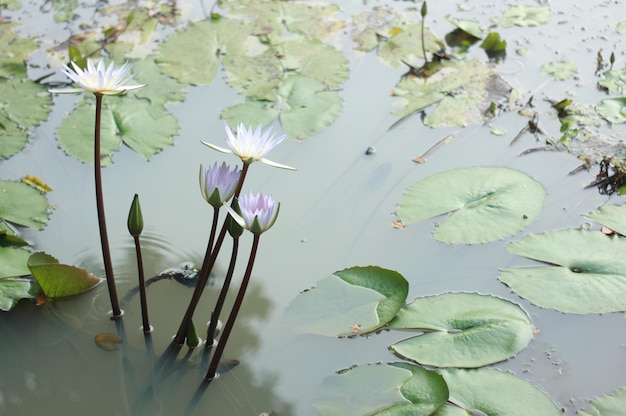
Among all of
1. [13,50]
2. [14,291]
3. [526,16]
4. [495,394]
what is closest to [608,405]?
[495,394]

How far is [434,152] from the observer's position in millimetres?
3223

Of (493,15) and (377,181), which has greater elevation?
(493,15)

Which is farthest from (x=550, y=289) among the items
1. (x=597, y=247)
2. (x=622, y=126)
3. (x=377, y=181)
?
(x=622, y=126)

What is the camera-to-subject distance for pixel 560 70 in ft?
12.2

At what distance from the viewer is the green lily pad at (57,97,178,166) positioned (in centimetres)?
320

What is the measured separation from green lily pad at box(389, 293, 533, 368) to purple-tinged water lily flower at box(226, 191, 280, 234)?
0.69m

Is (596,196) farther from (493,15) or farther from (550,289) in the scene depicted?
(493,15)

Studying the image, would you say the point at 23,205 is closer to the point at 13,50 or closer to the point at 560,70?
the point at 13,50

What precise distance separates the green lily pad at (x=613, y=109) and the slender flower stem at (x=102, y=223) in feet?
7.74

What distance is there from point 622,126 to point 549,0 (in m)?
1.36

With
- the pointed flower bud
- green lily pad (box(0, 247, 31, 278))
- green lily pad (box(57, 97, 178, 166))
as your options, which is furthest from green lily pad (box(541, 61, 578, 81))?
green lily pad (box(0, 247, 31, 278))

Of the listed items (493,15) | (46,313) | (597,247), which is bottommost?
(46,313)

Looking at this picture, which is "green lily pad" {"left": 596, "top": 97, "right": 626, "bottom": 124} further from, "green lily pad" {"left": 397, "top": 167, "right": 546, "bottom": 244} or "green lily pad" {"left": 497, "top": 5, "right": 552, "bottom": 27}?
"green lily pad" {"left": 497, "top": 5, "right": 552, "bottom": 27}

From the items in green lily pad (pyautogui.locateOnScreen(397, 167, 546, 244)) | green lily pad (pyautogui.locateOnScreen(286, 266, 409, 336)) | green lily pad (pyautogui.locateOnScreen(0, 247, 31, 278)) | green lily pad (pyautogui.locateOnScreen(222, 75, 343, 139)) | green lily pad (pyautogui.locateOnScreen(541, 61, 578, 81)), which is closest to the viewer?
green lily pad (pyautogui.locateOnScreen(286, 266, 409, 336))
